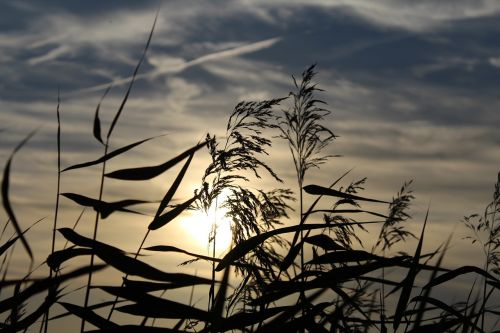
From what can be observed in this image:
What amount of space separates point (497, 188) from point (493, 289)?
167cm

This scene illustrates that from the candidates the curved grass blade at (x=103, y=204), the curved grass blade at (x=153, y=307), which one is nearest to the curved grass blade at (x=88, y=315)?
the curved grass blade at (x=153, y=307)

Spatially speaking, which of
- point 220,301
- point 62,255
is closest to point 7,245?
point 62,255

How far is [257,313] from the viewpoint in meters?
2.16

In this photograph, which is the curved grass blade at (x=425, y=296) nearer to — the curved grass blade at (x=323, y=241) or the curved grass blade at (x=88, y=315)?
the curved grass blade at (x=323, y=241)

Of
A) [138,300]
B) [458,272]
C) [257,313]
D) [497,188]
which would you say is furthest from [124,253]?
[497,188]

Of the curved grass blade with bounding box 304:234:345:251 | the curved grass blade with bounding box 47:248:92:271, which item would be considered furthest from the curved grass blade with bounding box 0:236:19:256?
the curved grass blade with bounding box 304:234:345:251

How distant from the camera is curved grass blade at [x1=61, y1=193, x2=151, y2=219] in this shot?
6.75ft

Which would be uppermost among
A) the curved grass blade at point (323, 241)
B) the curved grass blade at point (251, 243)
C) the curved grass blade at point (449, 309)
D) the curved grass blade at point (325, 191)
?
the curved grass blade at point (325, 191)

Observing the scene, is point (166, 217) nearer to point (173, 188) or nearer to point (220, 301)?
point (173, 188)

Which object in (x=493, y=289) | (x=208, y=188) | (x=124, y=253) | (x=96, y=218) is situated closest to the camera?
(x=124, y=253)

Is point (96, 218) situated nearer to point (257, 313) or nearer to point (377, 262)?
point (257, 313)

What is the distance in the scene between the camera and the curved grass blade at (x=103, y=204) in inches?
81.0

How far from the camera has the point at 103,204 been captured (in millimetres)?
2201

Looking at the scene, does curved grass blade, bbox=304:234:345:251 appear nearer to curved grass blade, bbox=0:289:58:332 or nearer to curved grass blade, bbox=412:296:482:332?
curved grass blade, bbox=412:296:482:332
